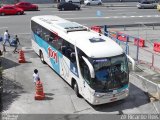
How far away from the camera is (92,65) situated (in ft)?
53.6

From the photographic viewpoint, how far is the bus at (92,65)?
16.5 m

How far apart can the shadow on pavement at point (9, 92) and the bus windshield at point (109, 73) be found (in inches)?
174

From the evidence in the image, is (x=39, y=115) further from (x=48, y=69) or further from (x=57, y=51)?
(x=48, y=69)

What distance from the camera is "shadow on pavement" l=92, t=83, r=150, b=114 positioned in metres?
17.1

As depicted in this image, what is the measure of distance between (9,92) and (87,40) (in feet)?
16.9

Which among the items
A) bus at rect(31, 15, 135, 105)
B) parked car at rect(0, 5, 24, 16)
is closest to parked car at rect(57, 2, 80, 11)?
parked car at rect(0, 5, 24, 16)

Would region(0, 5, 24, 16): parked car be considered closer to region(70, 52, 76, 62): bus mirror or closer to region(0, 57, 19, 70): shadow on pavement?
region(0, 57, 19, 70): shadow on pavement

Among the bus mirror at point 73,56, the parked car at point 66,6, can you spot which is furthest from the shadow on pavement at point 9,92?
the parked car at point 66,6

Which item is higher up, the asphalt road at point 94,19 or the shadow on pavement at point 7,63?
the asphalt road at point 94,19

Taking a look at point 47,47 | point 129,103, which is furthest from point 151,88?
point 47,47

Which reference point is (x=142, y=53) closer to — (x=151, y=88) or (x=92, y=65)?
(x=151, y=88)

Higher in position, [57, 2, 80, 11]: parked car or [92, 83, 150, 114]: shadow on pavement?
[57, 2, 80, 11]: parked car

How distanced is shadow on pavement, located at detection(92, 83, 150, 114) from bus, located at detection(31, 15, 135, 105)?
0.48 meters

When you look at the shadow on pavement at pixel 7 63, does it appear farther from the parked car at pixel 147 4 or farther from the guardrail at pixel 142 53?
the parked car at pixel 147 4
